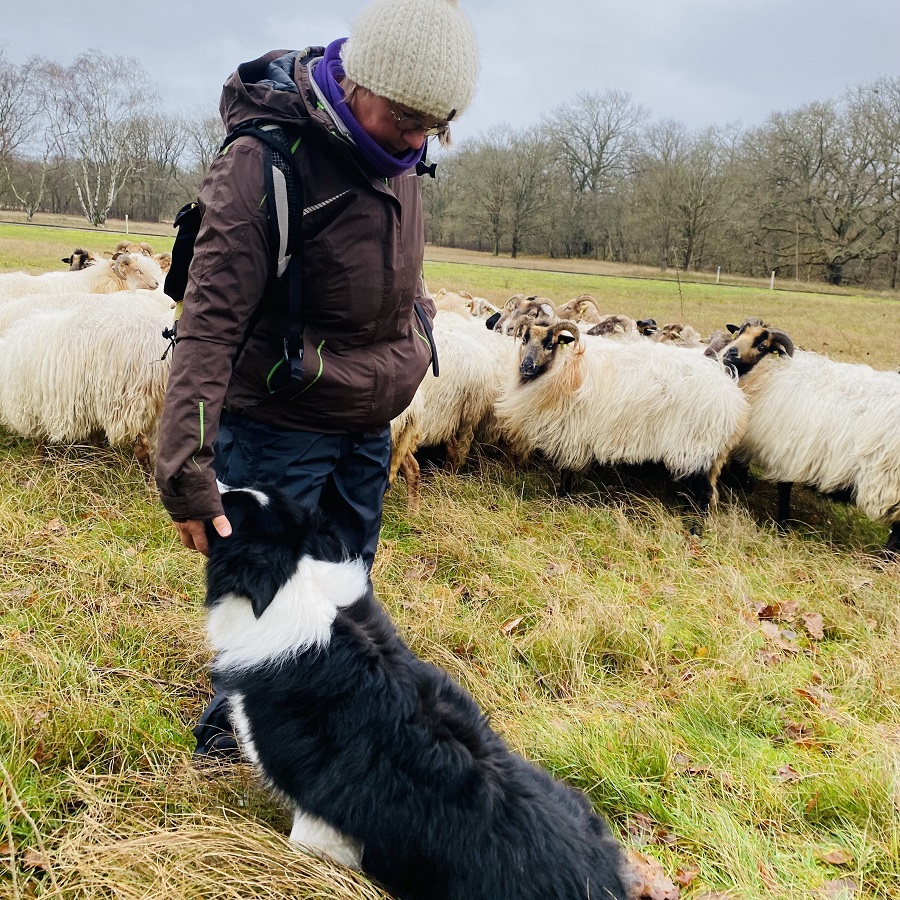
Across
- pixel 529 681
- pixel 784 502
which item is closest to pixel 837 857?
pixel 529 681

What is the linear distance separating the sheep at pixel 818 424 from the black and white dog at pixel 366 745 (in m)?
5.47

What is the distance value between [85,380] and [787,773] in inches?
213

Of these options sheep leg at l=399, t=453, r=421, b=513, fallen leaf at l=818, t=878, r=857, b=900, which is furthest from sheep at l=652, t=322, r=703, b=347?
fallen leaf at l=818, t=878, r=857, b=900

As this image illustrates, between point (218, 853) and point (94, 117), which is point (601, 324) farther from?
point (94, 117)

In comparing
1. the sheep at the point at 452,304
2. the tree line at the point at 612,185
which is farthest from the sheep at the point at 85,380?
the tree line at the point at 612,185

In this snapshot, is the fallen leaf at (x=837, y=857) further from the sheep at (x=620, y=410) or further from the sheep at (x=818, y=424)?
the sheep at (x=620, y=410)

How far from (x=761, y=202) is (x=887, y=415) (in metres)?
36.8

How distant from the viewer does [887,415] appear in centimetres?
653

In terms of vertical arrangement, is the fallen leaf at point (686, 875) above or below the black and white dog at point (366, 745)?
below

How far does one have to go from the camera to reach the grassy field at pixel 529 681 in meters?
2.41

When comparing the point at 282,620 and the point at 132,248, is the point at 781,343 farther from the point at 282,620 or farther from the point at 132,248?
the point at 132,248

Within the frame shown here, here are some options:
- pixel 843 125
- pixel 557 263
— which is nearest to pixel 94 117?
pixel 557 263

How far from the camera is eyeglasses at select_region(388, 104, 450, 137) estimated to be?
7.28ft

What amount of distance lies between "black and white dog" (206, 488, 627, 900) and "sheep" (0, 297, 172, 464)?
12.5ft
